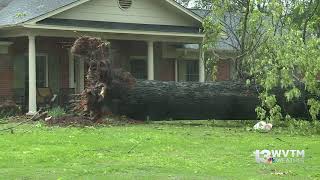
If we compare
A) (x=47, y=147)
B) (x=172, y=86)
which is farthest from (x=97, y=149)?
(x=172, y=86)

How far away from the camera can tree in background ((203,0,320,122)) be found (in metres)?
15.5

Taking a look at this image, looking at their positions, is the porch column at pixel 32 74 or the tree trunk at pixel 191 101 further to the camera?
the porch column at pixel 32 74

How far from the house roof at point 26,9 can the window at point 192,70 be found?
7.21 m

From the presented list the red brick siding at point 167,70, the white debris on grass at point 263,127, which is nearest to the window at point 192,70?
the red brick siding at point 167,70

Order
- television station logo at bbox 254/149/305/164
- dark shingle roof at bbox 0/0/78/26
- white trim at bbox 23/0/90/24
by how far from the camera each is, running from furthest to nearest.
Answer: dark shingle roof at bbox 0/0/78/26, white trim at bbox 23/0/90/24, television station logo at bbox 254/149/305/164

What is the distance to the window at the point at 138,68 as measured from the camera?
83.6ft

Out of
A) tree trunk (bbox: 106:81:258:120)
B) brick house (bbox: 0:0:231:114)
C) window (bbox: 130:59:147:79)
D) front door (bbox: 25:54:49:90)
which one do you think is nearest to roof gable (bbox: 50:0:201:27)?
brick house (bbox: 0:0:231:114)

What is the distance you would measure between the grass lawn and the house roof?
5.82 meters

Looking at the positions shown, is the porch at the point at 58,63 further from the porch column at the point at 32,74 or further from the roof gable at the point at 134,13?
the roof gable at the point at 134,13

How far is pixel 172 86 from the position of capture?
699 inches

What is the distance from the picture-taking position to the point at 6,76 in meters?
22.4

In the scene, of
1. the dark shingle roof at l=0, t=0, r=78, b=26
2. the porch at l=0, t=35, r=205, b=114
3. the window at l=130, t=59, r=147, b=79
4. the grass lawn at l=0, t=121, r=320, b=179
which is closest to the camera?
the grass lawn at l=0, t=121, r=320, b=179

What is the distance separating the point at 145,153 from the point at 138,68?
14904mm

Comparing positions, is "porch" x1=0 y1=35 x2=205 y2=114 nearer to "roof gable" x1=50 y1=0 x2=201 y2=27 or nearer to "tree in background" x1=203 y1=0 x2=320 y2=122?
"roof gable" x1=50 y1=0 x2=201 y2=27
